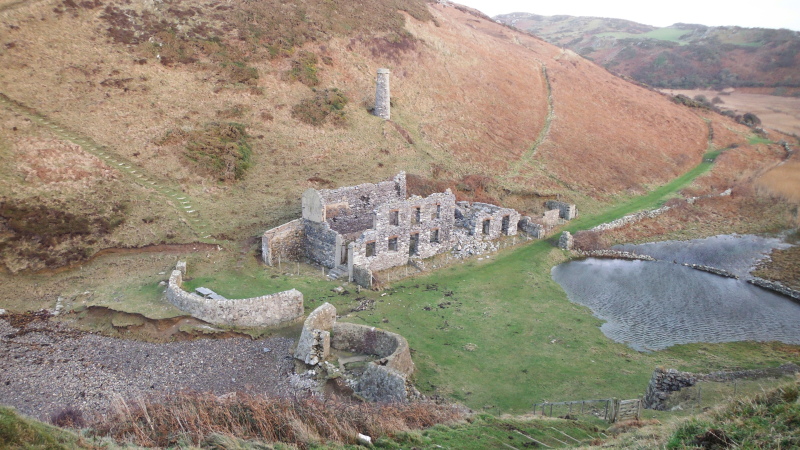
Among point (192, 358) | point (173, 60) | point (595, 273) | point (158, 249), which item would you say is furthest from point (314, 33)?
point (192, 358)

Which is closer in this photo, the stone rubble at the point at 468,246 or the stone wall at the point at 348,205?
the stone wall at the point at 348,205

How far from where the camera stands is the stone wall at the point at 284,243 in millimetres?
31219

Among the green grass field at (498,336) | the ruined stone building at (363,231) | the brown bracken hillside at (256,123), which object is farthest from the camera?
the brown bracken hillside at (256,123)

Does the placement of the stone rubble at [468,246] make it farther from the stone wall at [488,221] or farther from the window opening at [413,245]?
the window opening at [413,245]

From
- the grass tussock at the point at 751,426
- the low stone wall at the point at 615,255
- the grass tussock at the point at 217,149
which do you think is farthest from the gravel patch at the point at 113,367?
the low stone wall at the point at 615,255

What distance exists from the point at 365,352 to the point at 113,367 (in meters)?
10.1

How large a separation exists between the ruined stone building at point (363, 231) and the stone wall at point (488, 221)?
1.02 meters

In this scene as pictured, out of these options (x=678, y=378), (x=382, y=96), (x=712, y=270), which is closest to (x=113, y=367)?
(x=678, y=378)

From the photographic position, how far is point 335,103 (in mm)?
50906

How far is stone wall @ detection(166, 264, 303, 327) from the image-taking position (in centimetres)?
2445

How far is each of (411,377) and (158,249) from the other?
56.8 ft

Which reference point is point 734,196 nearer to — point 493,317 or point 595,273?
point 595,273

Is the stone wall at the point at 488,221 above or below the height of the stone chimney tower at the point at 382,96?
below

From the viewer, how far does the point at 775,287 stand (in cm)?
3359
